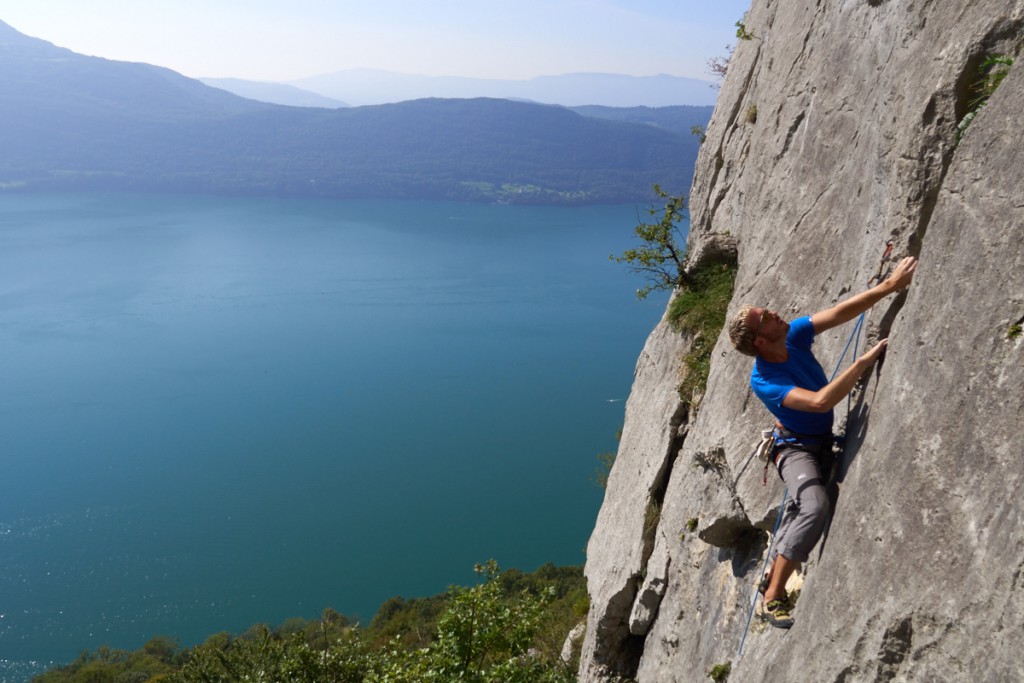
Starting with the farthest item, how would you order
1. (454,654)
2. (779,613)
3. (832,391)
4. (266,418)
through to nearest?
(266,418)
(454,654)
(779,613)
(832,391)

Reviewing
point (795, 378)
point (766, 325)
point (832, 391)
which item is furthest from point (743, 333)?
point (832, 391)

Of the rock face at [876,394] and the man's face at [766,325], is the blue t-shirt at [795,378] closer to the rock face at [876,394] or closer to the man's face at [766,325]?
the man's face at [766,325]

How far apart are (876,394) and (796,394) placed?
0.39m

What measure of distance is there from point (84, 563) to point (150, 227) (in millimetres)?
82825

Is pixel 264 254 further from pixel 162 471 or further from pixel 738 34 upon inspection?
pixel 738 34

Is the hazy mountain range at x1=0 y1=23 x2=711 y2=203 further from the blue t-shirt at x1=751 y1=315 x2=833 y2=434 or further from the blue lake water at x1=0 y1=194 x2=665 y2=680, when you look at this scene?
the blue t-shirt at x1=751 y1=315 x2=833 y2=434

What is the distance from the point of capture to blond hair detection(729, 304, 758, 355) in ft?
13.3

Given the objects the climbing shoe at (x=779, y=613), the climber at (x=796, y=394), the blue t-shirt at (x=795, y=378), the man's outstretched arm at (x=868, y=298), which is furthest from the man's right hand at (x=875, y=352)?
the climbing shoe at (x=779, y=613)

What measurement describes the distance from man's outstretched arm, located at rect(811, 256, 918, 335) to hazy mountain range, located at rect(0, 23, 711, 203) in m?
130

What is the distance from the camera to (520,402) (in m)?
46.2

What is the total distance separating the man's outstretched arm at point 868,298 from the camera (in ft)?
12.5

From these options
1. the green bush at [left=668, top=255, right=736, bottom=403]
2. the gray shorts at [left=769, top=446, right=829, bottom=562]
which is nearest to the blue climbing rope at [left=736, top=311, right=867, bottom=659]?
the gray shorts at [left=769, top=446, right=829, bottom=562]

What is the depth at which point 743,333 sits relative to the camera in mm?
4051

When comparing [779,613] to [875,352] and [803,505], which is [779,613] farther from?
[875,352]
